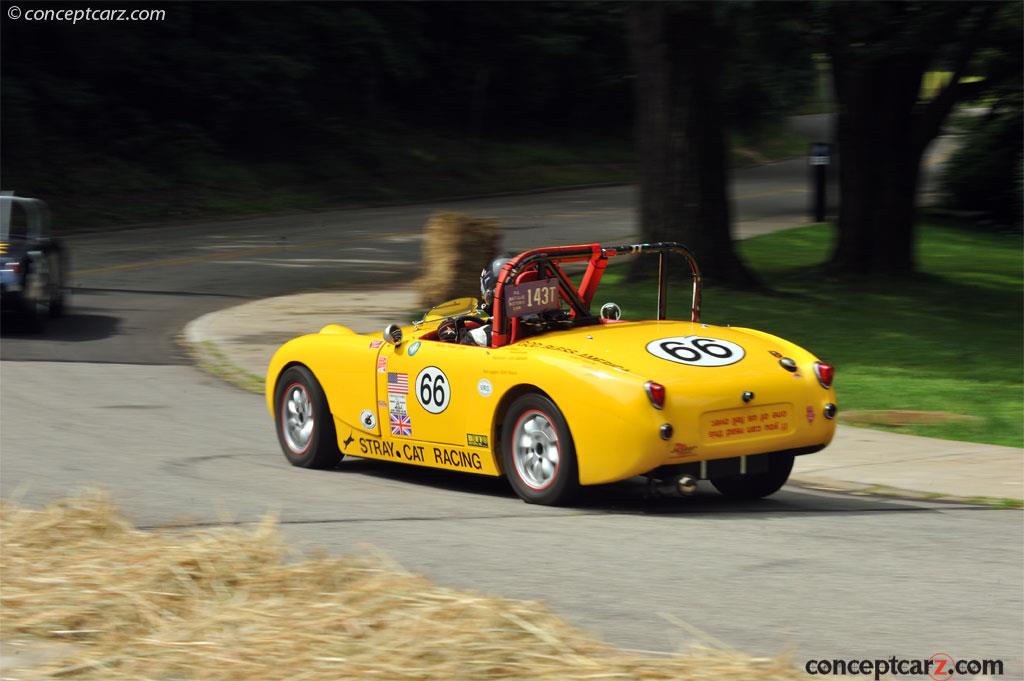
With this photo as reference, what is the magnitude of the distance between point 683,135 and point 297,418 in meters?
10.8

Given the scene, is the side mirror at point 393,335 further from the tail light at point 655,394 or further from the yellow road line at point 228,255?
the yellow road line at point 228,255

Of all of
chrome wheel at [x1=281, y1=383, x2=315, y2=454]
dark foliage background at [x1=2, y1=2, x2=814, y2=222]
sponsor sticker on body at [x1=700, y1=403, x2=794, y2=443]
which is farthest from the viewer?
dark foliage background at [x1=2, y1=2, x2=814, y2=222]

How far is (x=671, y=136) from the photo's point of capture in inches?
802

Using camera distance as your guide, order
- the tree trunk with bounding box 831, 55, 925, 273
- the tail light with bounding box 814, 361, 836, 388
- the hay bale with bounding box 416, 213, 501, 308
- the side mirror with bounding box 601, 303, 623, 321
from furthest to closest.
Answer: the tree trunk with bounding box 831, 55, 925, 273 < the hay bale with bounding box 416, 213, 501, 308 < the side mirror with bounding box 601, 303, 623, 321 < the tail light with bounding box 814, 361, 836, 388

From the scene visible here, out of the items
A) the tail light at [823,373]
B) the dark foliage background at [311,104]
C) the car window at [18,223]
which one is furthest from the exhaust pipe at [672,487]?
the dark foliage background at [311,104]

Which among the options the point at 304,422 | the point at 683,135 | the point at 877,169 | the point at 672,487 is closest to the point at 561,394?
the point at 672,487

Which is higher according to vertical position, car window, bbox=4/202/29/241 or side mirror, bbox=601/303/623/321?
car window, bbox=4/202/29/241

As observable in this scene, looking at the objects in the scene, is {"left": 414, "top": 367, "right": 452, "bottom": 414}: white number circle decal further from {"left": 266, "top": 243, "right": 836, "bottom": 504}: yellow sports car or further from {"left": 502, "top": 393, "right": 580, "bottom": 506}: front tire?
{"left": 502, "top": 393, "right": 580, "bottom": 506}: front tire

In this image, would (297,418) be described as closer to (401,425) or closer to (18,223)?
(401,425)

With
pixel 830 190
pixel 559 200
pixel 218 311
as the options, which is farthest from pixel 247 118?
pixel 218 311

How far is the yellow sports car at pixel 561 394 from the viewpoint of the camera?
858cm

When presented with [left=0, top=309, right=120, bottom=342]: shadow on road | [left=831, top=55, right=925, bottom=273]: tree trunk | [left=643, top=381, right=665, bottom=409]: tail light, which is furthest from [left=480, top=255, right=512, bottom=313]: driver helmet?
[left=831, top=55, right=925, bottom=273]: tree trunk

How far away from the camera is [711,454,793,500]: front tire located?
9.49 m

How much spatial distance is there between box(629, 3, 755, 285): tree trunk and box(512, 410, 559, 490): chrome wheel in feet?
38.4
